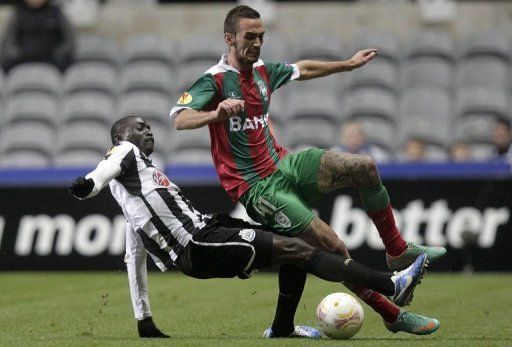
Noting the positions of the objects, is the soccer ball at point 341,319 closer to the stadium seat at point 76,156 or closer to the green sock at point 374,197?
the green sock at point 374,197

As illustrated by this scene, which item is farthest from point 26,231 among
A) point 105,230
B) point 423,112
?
point 423,112

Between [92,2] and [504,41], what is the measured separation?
6300mm

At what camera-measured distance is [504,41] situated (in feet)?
61.3

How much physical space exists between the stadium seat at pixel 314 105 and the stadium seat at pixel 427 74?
43.4 inches

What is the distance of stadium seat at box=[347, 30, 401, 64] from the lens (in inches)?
735

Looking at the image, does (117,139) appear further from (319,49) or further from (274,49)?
(319,49)

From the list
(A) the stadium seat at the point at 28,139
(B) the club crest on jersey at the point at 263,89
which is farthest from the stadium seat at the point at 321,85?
(B) the club crest on jersey at the point at 263,89

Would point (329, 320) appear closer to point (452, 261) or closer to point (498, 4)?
point (452, 261)

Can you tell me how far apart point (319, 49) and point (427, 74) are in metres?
1.58

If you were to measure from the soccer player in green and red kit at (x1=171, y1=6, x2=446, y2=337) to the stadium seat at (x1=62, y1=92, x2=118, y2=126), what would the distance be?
9746 mm

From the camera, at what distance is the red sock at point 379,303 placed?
8.84 m

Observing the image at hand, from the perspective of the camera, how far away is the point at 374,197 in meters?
8.77

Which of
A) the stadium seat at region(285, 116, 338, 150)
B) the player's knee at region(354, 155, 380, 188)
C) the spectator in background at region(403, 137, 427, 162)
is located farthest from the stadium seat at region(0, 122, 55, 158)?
the player's knee at region(354, 155, 380, 188)

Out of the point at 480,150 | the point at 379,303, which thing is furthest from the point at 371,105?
the point at 379,303
